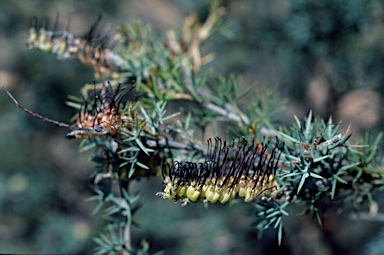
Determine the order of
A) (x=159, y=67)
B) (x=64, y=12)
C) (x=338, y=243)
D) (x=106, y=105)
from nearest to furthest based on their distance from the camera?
(x=106, y=105), (x=159, y=67), (x=338, y=243), (x=64, y=12)

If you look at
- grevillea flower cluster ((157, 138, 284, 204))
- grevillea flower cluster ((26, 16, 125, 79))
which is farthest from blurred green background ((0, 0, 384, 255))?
grevillea flower cluster ((157, 138, 284, 204))

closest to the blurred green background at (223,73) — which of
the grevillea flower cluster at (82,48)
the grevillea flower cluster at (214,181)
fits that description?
the grevillea flower cluster at (82,48)

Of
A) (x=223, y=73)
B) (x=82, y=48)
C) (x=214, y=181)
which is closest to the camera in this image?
(x=214, y=181)

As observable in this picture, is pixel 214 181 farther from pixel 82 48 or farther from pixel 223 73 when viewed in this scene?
pixel 223 73

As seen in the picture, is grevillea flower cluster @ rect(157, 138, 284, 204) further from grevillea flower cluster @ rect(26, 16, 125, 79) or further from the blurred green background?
the blurred green background

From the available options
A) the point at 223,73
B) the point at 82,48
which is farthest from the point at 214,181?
the point at 223,73

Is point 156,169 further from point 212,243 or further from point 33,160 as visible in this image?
point 33,160

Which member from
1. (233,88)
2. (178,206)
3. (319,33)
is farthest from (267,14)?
(233,88)

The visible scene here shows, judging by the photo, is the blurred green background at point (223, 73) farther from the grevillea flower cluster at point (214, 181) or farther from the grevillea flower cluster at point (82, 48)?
the grevillea flower cluster at point (214, 181)
